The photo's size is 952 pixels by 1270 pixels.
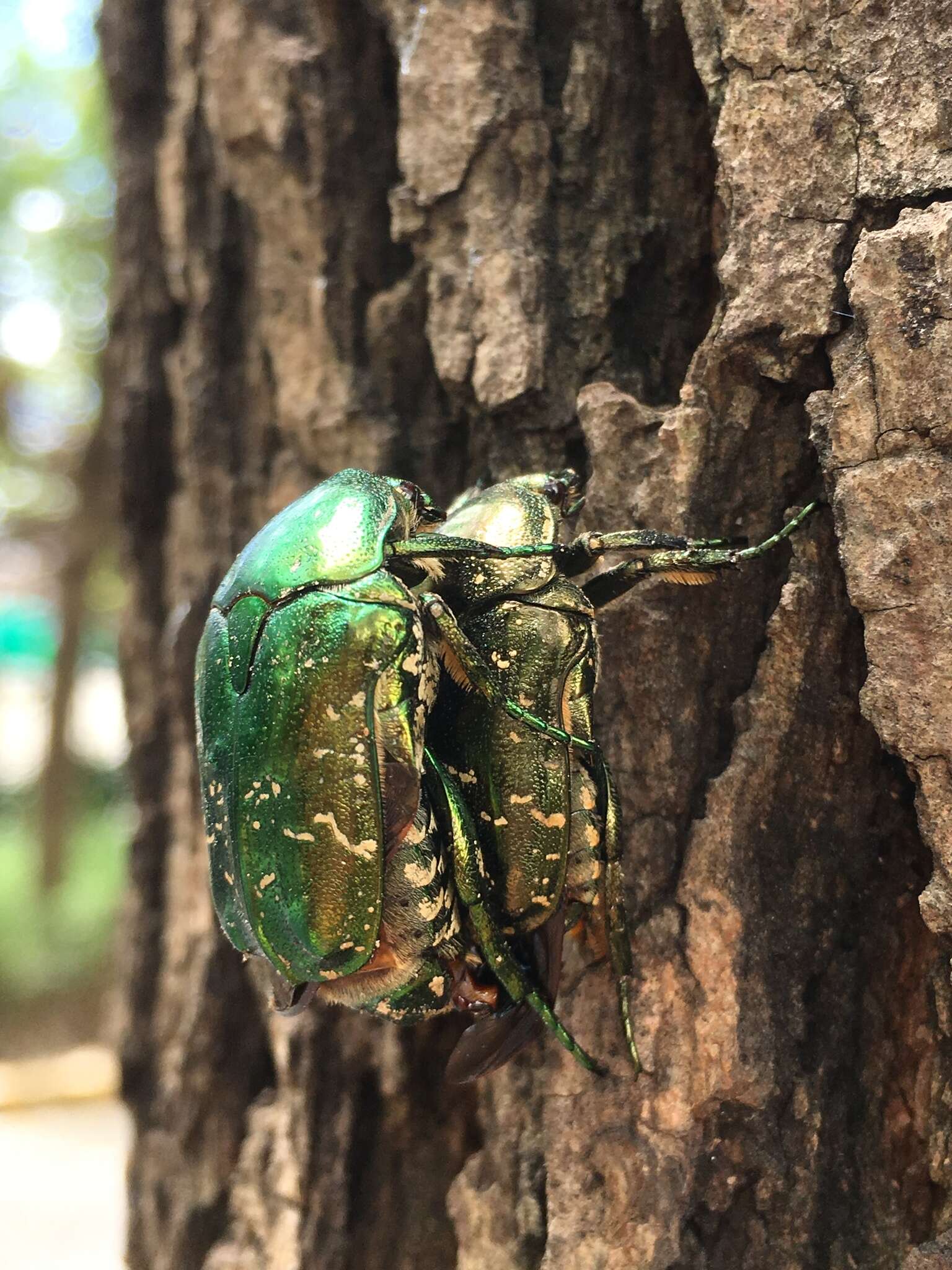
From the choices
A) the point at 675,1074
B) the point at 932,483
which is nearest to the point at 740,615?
the point at 932,483

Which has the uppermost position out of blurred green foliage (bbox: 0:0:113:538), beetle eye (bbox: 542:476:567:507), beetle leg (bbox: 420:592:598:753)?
blurred green foliage (bbox: 0:0:113:538)

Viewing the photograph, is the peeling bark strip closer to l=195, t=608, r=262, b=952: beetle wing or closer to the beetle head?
the beetle head

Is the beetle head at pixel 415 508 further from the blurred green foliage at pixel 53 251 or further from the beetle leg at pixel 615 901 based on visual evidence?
the blurred green foliage at pixel 53 251

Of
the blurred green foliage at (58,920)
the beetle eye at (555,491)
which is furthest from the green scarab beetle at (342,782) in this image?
the blurred green foliage at (58,920)

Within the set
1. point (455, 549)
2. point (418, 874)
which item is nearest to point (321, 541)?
point (455, 549)

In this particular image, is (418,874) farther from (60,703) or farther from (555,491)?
(60,703)

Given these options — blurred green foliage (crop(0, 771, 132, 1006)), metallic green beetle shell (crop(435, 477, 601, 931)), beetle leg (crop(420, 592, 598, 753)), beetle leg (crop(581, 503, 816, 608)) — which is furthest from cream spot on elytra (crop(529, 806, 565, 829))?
blurred green foliage (crop(0, 771, 132, 1006))
